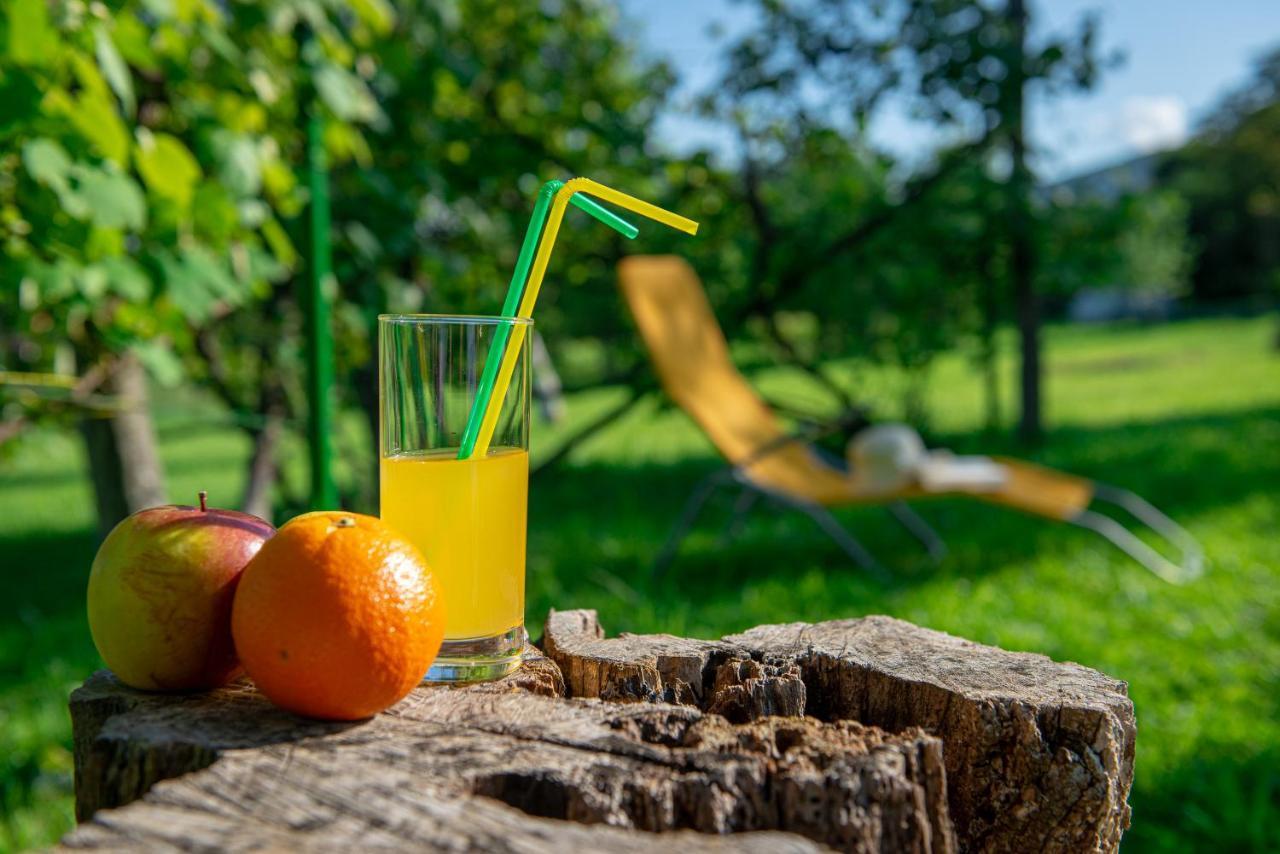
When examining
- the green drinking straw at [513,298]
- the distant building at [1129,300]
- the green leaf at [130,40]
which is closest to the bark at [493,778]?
the green drinking straw at [513,298]

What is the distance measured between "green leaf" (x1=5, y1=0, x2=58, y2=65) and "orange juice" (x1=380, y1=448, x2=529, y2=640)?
1.09 m

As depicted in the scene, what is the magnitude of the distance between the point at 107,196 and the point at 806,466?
3.68 m

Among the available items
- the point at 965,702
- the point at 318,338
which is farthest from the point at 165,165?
the point at 965,702

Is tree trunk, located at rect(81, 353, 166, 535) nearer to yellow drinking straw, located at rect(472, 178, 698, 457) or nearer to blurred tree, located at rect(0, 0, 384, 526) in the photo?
blurred tree, located at rect(0, 0, 384, 526)

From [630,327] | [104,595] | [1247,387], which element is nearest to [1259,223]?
[1247,387]

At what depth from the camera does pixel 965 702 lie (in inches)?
49.8

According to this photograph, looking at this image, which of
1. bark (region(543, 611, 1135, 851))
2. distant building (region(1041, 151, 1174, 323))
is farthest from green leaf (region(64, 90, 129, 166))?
distant building (region(1041, 151, 1174, 323))

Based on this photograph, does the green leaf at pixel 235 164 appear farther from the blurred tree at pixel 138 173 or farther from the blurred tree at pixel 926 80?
the blurred tree at pixel 926 80

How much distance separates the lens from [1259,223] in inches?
1404

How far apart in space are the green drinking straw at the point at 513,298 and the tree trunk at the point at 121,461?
7.76 ft

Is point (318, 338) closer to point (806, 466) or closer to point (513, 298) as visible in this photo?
point (513, 298)

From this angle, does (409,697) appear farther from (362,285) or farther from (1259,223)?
(1259,223)

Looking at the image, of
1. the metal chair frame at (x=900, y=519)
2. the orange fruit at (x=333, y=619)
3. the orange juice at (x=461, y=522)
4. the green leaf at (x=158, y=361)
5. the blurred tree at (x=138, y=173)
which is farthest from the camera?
the metal chair frame at (x=900, y=519)

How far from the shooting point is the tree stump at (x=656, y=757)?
92 centimetres
